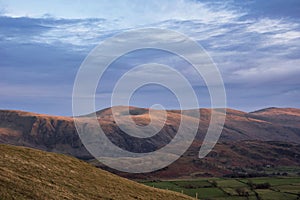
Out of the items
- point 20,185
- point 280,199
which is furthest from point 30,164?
point 280,199

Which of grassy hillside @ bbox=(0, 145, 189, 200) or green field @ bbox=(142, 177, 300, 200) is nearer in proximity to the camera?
grassy hillside @ bbox=(0, 145, 189, 200)

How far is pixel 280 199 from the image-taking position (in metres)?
116

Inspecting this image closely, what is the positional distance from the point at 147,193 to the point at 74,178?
11738mm

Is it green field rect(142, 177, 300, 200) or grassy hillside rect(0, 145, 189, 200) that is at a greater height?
grassy hillside rect(0, 145, 189, 200)

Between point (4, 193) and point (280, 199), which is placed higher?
point (4, 193)

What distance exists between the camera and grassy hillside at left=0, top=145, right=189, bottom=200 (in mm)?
41625

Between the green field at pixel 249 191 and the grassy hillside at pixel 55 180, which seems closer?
the grassy hillside at pixel 55 180

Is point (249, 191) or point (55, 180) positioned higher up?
point (55, 180)

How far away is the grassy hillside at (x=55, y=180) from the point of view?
4162 centimetres

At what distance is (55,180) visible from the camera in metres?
48.3

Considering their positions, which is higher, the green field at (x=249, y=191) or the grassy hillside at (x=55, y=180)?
the grassy hillside at (x=55, y=180)

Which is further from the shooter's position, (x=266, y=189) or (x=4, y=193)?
(x=266, y=189)

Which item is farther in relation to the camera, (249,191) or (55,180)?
(249,191)

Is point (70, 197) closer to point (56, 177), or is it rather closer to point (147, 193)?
point (56, 177)
